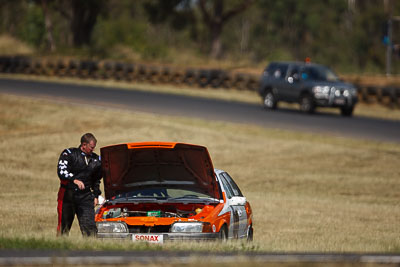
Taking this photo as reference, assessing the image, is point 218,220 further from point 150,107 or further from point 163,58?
point 163,58

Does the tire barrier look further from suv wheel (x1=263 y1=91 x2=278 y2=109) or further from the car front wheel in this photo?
the car front wheel

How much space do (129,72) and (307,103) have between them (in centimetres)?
1341

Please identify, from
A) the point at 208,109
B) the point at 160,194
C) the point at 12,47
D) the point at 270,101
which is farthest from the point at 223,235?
the point at 12,47

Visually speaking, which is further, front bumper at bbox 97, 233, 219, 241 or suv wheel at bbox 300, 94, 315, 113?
suv wheel at bbox 300, 94, 315, 113

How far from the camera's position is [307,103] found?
3300 centimetres

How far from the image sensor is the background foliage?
189 ft

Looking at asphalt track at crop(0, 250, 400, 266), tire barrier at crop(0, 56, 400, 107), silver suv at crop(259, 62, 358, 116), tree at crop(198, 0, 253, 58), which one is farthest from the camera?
tree at crop(198, 0, 253, 58)

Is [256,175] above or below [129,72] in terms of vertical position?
below

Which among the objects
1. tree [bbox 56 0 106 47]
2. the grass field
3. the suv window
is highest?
tree [bbox 56 0 106 47]

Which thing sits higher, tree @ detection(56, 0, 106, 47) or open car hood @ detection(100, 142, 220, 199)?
tree @ detection(56, 0, 106, 47)

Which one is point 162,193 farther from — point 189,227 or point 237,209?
point 189,227

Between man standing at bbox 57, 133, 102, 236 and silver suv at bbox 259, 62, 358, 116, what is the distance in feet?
72.7

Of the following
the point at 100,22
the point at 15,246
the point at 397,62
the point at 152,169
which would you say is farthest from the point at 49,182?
the point at 100,22

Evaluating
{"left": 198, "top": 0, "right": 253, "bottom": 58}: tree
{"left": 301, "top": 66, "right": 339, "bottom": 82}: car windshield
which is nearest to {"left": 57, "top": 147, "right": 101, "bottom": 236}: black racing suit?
{"left": 301, "top": 66, "right": 339, "bottom": 82}: car windshield
